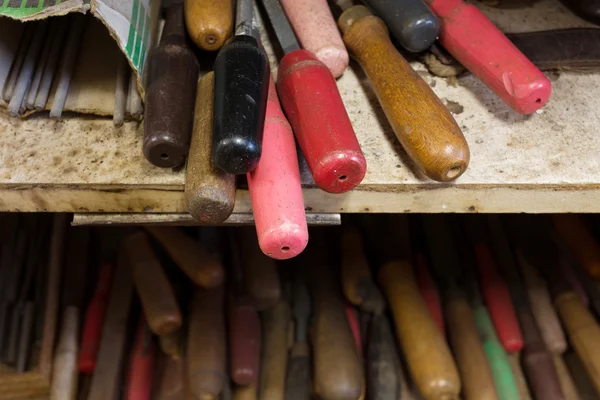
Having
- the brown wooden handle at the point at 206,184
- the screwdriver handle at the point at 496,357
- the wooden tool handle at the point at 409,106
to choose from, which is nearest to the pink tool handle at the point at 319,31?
the wooden tool handle at the point at 409,106

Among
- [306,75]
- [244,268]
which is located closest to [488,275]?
[244,268]

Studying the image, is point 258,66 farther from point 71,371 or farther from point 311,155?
point 71,371

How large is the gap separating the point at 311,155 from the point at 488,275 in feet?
1.62

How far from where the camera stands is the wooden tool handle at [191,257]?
713mm

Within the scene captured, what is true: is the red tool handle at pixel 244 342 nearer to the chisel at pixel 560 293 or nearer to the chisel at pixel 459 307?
the chisel at pixel 459 307

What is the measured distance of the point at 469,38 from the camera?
522 mm

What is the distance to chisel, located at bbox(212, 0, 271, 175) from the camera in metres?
0.38

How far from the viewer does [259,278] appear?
2.47ft

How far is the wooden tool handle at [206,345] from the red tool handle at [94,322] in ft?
0.41

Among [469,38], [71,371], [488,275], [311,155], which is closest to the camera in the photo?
[311,155]

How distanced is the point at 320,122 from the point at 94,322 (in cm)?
48

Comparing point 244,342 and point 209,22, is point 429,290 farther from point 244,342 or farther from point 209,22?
point 209,22

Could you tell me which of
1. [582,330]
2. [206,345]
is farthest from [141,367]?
[582,330]

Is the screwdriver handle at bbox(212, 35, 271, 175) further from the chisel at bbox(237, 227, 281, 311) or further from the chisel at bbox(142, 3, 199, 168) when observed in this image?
the chisel at bbox(237, 227, 281, 311)
